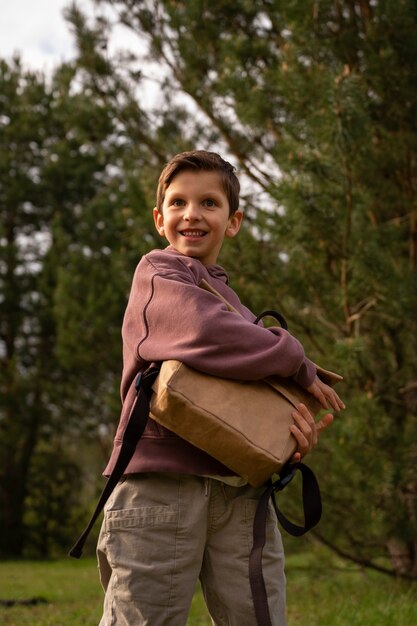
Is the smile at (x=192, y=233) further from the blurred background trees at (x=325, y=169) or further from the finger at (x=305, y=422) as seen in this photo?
the blurred background trees at (x=325, y=169)

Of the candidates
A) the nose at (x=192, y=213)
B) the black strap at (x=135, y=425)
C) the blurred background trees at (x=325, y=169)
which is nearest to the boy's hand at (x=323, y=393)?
the black strap at (x=135, y=425)

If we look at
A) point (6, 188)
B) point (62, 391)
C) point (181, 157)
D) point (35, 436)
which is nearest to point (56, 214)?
point (6, 188)

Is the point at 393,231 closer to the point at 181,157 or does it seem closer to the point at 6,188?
the point at 181,157

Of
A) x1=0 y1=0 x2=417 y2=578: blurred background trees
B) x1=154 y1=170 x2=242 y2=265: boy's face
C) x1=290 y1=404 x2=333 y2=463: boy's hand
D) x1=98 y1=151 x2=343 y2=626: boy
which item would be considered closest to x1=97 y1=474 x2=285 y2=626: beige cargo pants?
x1=98 y1=151 x2=343 y2=626: boy

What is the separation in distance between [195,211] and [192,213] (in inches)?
0.4

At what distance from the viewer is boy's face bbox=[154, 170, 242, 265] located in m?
2.04

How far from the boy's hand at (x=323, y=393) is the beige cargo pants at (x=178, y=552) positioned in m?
0.28

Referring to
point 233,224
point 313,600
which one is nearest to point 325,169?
point 233,224

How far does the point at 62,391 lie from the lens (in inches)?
518

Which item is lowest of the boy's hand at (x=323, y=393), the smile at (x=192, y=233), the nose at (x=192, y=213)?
the boy's hand at (x=323, y=393)

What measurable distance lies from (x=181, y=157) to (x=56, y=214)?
11559 millimetres

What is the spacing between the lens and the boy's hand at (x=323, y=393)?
6.32 ft

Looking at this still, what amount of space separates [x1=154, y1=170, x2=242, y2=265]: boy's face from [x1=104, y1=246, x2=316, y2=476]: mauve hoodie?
89 mm

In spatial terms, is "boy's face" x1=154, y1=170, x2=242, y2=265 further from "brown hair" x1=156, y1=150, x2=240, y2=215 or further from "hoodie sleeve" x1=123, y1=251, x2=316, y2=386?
"hoodie sleeve" x1=123, y1=251, x2=316, y2=386
